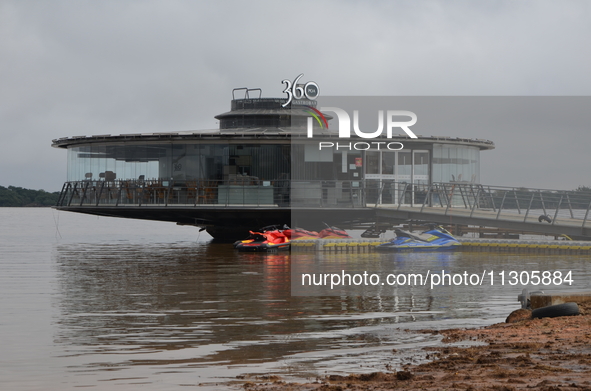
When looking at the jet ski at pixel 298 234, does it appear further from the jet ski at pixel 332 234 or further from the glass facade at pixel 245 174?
the glass facade at pixel 245 174

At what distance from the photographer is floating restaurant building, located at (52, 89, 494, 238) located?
32469mm

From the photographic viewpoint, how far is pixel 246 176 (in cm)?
3309

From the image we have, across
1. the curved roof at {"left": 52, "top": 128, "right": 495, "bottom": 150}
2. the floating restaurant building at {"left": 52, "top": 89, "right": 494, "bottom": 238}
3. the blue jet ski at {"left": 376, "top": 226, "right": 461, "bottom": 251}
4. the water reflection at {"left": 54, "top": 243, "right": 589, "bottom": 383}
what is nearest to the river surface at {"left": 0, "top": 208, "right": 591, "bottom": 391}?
the water reflection at {"left": 54, "top": 243, "right": 589, "bottom": 383}

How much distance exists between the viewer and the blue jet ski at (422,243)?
91.6 ft

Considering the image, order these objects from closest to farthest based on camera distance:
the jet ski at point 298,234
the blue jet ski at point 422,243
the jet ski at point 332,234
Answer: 1. the blue jet ski at point 422,243
2. the jet ski at point 298,234
3. the jet ski at point 332,234

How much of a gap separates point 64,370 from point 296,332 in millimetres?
3327

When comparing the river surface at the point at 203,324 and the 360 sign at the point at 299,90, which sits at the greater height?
the 360 sign at the point at 299,90

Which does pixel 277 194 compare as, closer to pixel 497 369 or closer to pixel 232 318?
Answer: pixel 232 318

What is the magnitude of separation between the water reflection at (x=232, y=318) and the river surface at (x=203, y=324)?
0.02 m

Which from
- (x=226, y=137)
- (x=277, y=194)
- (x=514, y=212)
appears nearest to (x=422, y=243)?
(x=514, y=212)

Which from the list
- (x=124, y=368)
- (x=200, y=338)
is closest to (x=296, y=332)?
(x=200, y=338)

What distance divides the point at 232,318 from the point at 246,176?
2170cm

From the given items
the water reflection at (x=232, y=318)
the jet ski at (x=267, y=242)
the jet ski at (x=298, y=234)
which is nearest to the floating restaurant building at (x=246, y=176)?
the jet ski at (x=298, y=234)

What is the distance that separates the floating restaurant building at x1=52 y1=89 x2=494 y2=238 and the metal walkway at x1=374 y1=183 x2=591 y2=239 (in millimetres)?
1653
